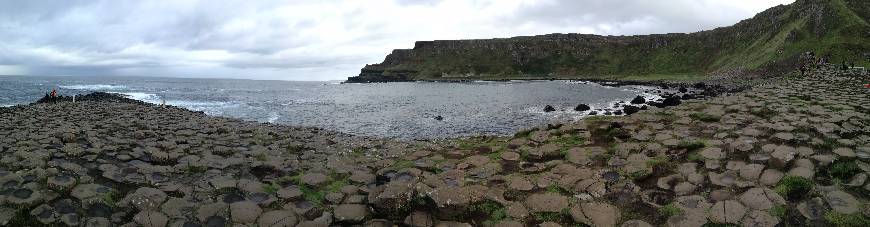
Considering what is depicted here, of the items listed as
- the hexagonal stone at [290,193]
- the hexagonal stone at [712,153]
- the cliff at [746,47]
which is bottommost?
the hexagonal stone at [290,193]

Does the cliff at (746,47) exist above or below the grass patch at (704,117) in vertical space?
above

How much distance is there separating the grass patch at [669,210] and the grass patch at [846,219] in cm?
183

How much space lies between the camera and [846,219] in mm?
6086

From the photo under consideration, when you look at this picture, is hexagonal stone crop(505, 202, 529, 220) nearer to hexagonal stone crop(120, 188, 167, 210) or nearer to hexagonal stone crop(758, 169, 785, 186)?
hexagonal stone crop(758, 169, 785, 186)

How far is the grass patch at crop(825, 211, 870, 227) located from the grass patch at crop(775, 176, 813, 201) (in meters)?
0.74

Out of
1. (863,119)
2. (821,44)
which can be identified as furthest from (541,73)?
(863,119)

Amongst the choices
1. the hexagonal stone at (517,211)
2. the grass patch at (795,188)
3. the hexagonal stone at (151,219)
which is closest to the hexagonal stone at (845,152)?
the grass patch at (795,188)

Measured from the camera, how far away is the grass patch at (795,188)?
23.0 ft

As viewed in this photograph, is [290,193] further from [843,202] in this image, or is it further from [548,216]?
[843,202]

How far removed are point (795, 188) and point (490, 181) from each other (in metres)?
4.96

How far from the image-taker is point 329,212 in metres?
7.57

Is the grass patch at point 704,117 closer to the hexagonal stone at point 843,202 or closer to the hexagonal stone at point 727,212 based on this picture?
the hexagonal stone at point 843,202

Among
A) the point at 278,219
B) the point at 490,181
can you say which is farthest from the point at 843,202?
the point at 278,219

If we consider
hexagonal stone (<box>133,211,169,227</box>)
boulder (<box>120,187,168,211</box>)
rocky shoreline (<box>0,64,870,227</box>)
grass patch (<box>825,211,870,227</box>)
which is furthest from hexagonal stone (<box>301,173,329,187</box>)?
grass patch (<box>825,211,870,227</box>)
